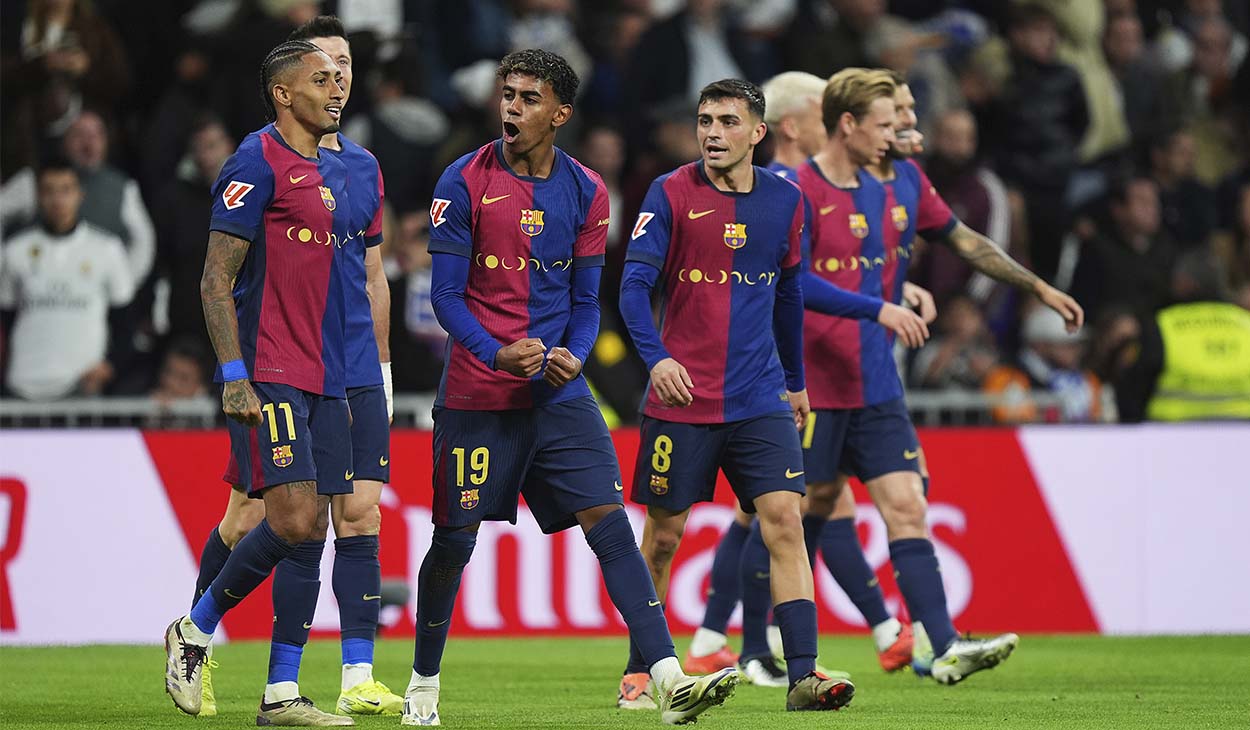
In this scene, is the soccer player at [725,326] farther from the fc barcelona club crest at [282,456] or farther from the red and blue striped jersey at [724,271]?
the fc barcelona club crest at [282,456]

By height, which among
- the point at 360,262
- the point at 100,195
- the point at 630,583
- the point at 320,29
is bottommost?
the point at 630,583

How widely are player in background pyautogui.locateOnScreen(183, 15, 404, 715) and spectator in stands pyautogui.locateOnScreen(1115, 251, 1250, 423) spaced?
6.83 m

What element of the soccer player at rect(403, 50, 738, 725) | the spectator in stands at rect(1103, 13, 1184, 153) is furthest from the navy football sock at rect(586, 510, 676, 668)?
the spectator in stands at rect(1103, 13, 1184, 153)

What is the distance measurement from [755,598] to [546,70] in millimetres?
3349

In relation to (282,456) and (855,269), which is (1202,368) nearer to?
(855,269)

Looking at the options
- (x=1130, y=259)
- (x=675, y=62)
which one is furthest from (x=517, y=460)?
(x=1130, y=259)

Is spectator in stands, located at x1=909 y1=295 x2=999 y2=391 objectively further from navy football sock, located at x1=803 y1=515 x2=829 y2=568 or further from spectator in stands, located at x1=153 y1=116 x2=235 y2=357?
spectator in stands, located at x1=153 y1=116 x2=235 y2=357

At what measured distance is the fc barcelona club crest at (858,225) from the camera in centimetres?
984

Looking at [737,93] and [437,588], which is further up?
[737,93]

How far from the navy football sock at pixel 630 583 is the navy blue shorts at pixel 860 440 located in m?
2.44

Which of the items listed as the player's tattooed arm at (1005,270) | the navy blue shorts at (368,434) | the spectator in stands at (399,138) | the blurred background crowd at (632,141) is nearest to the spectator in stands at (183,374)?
the blurred background crowd at (632,141)

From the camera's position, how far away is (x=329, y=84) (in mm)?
7703

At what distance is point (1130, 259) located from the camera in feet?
52.2

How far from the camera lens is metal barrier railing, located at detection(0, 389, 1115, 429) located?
13055 mm
